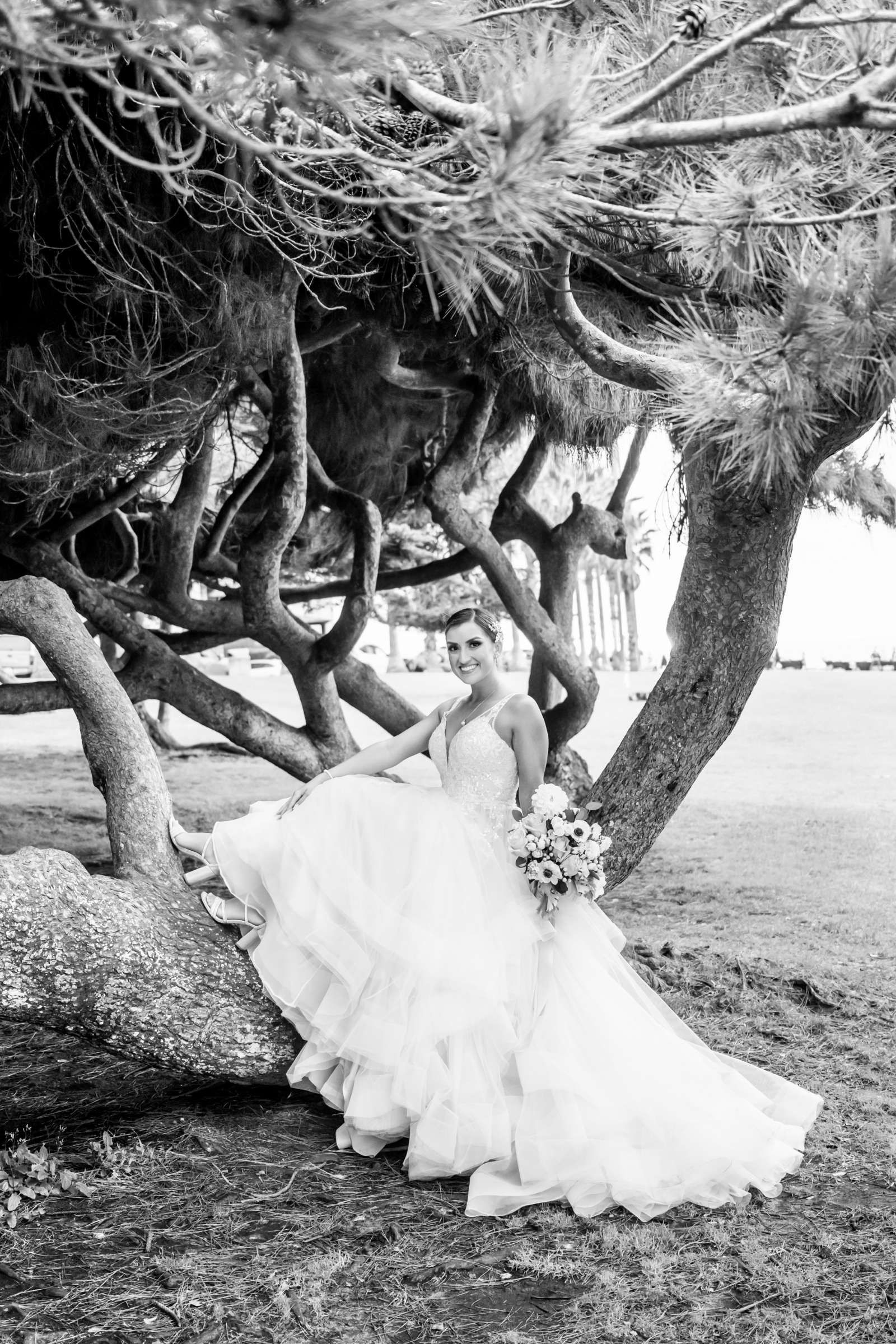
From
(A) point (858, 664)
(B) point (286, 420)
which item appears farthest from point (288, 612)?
(A) point (858, 664)

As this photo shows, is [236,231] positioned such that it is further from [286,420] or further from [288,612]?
[288,612]

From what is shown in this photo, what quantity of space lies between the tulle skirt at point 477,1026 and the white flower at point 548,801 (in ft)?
0.81

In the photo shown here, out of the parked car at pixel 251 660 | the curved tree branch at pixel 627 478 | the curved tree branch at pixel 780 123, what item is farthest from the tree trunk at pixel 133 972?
the parked car at pixel 251 660

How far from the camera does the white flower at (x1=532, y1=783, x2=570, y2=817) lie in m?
4.09

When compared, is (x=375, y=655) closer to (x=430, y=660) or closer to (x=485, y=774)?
(x=430, y=660)

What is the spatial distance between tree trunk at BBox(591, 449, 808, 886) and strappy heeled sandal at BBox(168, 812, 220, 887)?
1.68 metres

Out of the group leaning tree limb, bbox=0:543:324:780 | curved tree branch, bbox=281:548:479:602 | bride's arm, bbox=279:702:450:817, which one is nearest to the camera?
bride's arm, bbox=279:702:450:817

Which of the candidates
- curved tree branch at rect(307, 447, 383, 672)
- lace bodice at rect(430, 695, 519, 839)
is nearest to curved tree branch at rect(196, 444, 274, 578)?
curved tree branch at rect(307, 447, 383, 672)

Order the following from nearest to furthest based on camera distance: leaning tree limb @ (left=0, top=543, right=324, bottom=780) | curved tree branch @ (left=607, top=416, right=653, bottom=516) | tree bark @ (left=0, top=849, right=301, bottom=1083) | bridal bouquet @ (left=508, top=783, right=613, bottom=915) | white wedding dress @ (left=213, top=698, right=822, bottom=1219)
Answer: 1. white wedding dress @ (left=213, top=698, right=822, bottom=1219)
2. tree bark @ (left=0, top=849, right=301, bottom=1083)
3. bridal bouquet @ (left=508, top=783, right=613, bottom=915)
4. leaning tree limb @ (left=0, top=543, right=324, bottom=780)
5. curved tree branch @ (left=607, top=416, right=653, bottom=516)

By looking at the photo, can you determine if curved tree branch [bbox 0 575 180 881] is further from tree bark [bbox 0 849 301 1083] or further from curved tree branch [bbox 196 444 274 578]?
curved tree branch [bbox 196 444 274 578]

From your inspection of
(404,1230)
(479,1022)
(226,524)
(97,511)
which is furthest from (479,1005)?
(226,524)

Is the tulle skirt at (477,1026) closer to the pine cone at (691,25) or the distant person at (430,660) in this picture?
the pine cone at (691,25)

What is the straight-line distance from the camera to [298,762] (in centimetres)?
797

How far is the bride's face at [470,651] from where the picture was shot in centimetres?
439
